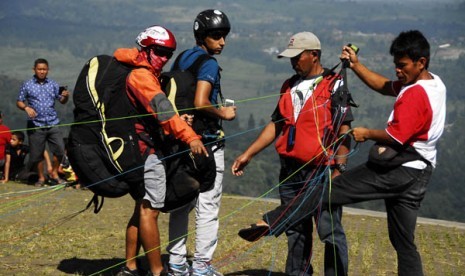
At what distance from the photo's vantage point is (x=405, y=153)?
20.6ft

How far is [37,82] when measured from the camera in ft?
49.3

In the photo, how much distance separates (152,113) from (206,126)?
0.68 metres

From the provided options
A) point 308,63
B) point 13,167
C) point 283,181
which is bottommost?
point 13,167

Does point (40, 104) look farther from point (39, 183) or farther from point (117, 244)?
point (117, 244)

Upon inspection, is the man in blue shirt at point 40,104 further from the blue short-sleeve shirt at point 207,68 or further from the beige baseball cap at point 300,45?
the beige baseball cap at point 300,45

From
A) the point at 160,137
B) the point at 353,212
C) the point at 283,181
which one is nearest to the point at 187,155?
the point at 160,137

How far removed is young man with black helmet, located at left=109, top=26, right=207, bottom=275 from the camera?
6594 mm

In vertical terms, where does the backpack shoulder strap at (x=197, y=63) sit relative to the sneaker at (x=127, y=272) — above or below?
above

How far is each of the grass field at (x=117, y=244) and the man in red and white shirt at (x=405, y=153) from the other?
1.93 meters

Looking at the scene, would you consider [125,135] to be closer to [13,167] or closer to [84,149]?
[84,149]

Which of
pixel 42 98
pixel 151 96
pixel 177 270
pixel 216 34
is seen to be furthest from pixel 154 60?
pixel 42 98

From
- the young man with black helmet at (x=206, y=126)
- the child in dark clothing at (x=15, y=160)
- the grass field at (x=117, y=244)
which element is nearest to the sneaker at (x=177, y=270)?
the young man with black helmet at (x=206, y=126)

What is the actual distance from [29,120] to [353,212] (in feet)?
17.9

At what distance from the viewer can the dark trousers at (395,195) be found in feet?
20.7
